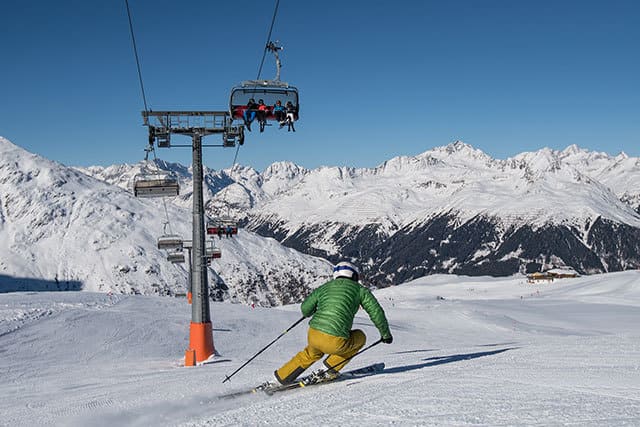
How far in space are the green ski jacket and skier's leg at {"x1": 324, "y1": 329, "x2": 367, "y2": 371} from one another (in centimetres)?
16

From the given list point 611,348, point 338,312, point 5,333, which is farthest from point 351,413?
point 5,333

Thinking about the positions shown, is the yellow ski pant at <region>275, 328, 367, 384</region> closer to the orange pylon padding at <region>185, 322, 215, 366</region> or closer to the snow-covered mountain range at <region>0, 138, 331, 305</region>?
the orange pylon padding at <region>185, 322, 215, 366</region>

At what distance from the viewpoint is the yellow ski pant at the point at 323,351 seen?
874 cm

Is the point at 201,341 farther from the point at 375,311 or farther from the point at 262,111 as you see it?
the point at 375,311

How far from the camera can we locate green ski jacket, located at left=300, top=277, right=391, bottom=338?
28.8ft

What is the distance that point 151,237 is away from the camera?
7534 inches

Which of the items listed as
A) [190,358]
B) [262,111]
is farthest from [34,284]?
[262,111]

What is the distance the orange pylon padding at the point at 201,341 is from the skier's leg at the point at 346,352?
8.52 metres

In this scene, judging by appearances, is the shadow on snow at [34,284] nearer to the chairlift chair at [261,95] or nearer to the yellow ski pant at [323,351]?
the chairlift chair at [261,95]

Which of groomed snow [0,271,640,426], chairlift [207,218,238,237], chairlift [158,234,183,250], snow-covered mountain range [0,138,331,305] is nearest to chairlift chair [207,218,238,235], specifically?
chairlift [207,218,238,237]

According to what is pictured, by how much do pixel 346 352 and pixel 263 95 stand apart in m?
10.9

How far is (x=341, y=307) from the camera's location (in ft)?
28.9

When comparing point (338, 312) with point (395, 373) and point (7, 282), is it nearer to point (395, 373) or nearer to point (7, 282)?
point (395, 373)

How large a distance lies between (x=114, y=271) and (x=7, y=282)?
100 ft
